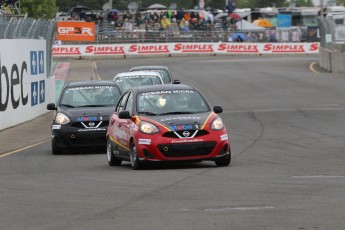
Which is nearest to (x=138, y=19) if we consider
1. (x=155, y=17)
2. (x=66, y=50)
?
(x=155, y=17)

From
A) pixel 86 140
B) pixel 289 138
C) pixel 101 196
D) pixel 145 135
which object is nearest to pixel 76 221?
pixel 101 196

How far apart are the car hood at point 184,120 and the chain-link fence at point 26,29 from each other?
11840 millimetres

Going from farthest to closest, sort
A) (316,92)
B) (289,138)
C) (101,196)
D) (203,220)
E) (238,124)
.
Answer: (316,92) → (238,124) → (289,138) → (101,196) → (203,220)

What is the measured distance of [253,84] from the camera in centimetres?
4331

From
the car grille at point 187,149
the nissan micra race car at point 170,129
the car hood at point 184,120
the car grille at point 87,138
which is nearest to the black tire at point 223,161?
the nissan micra race car at point 170,129

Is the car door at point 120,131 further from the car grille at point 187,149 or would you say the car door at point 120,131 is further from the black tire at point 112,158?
the car grille at point 187,149

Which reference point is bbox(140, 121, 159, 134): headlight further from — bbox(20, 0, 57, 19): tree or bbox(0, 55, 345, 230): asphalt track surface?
bbox(20, 0, 57, 19): tree

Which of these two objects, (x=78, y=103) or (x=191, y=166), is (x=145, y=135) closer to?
(x=191, y=166)

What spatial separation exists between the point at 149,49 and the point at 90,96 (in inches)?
1989

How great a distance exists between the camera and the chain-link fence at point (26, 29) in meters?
27.4

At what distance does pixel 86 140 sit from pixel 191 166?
14.9ft

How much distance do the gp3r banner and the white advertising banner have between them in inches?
33.2

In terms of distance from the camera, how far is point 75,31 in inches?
2813

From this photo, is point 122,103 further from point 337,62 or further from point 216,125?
point 337,62
